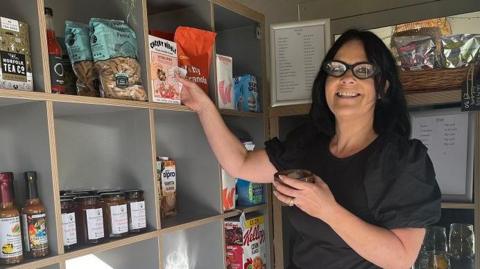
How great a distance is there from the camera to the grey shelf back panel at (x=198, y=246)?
1493 millimetres

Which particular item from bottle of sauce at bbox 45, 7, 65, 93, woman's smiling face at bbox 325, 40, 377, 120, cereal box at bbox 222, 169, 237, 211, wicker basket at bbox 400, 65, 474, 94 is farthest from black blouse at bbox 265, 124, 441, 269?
bottle of sauce at bbox 45, 7, 65, 93

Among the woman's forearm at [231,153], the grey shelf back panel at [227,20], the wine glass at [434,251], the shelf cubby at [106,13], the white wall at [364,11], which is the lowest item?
the wine glass at [434,251]

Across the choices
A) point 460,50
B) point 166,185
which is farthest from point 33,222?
point 460,50

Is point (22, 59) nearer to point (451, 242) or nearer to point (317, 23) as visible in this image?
point (317, 23)

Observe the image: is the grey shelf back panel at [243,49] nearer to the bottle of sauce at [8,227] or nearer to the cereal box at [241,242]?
the cereal box at [241,242]

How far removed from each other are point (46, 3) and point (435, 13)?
189cm

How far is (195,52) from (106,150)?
1.40 feet

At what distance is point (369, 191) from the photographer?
45.8 inches

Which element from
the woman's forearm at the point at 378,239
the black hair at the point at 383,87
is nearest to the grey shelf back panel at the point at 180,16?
the black hair at the point at 383,87

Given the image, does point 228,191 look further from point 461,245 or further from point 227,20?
point 461,245

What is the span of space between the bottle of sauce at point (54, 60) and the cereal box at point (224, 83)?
57 cm

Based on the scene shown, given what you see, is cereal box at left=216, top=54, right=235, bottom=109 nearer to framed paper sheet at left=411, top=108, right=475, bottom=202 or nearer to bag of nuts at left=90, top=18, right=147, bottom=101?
bag of nuts at left=90, top=18, right=147, bottom=101

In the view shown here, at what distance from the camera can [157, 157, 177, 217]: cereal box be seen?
143cm

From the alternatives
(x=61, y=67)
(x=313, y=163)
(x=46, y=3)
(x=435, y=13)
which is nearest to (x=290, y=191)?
(x=313, y=163)
